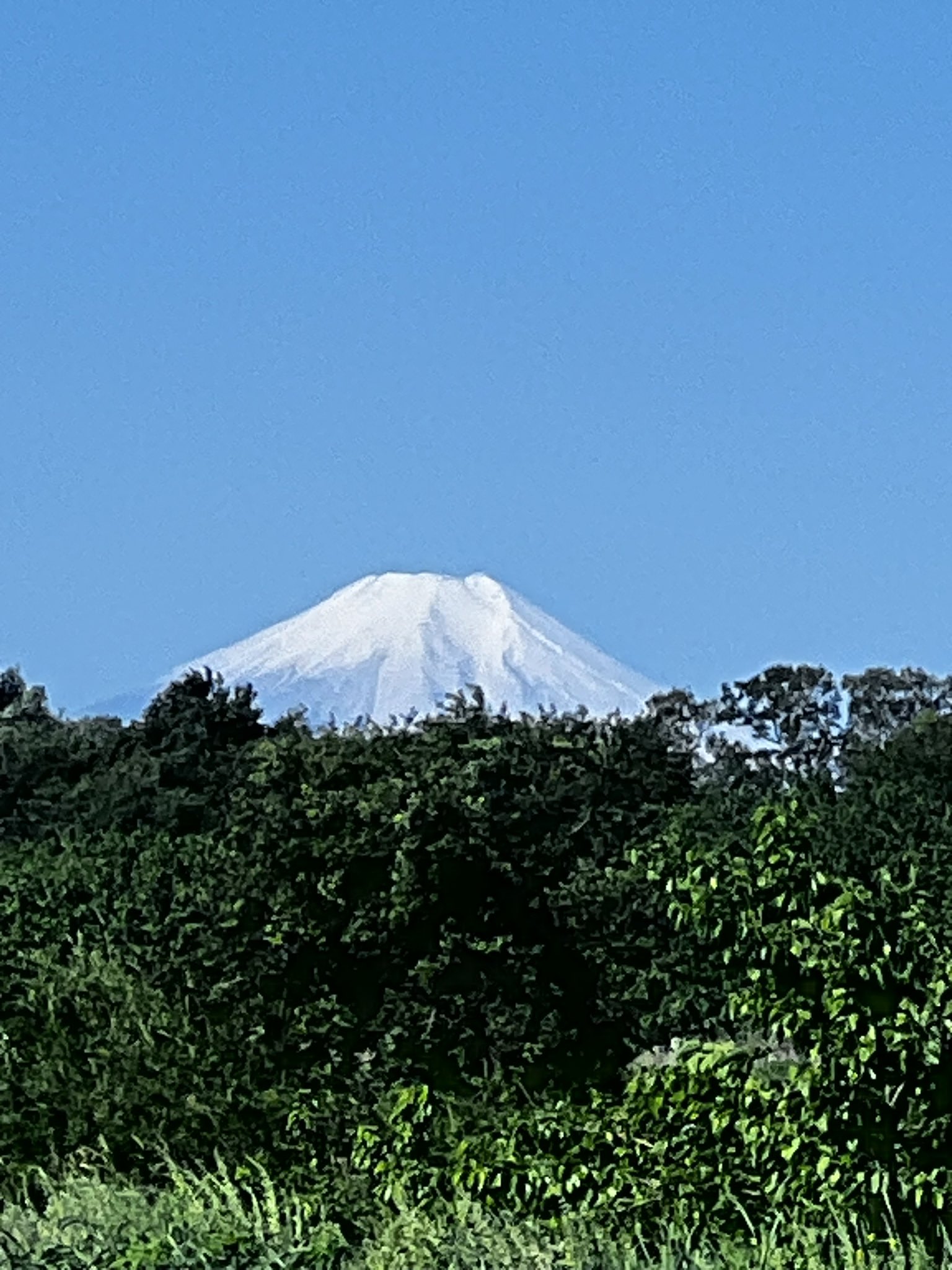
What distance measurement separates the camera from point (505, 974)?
12.4m

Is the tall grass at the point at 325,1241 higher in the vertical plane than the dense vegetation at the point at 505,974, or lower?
lower

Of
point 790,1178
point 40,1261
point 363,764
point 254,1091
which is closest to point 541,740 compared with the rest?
point 363,764

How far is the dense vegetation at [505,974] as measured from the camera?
9.95 metres

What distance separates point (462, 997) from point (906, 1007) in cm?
313

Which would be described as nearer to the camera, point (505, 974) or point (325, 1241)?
point (325, 1241)

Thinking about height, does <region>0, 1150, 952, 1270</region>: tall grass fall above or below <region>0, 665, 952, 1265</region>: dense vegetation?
below

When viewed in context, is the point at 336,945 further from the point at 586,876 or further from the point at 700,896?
the point at 700,896

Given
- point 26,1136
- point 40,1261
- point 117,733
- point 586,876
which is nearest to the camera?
point 40,1261

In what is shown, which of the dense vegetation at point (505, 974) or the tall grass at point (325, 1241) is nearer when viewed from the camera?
the tall grass at point (325, 1241)

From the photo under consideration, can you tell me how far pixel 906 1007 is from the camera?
975cm

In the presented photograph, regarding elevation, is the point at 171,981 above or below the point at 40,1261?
above

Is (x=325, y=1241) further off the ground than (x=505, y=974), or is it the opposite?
(x=505, y=974)

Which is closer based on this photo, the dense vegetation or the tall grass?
the tall grass

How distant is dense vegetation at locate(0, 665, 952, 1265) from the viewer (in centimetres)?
995
